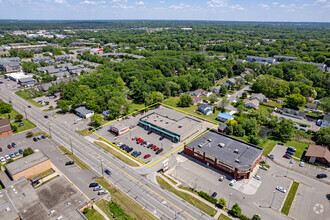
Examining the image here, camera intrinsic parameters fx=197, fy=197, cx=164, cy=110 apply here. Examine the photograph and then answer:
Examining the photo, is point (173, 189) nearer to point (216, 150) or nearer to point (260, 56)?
point (216, 150)

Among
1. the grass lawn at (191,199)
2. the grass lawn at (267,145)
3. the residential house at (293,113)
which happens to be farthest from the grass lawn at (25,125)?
the residential house at (293,113)

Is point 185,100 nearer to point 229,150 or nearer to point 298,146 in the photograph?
point 229,150

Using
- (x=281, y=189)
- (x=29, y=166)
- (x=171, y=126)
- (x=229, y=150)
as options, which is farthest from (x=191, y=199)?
(x=29, y=166)

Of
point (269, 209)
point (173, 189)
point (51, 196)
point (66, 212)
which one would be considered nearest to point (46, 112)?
point (51, 196)

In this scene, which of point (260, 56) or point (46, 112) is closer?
point (46, 112)

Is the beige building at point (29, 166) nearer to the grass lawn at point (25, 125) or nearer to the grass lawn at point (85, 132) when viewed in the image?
the grass lawn at point (85, 132)
